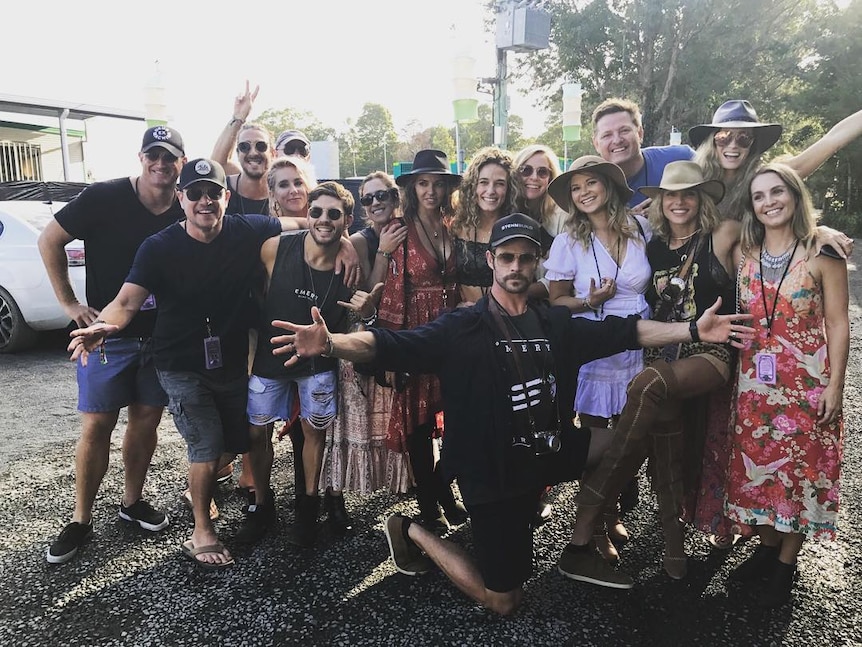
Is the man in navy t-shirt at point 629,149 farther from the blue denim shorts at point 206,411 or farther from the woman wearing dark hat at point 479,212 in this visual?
the blue denim shorts at point 206,411

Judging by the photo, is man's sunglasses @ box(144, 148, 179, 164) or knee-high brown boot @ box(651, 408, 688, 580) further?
man's sunglasses @ box(144, 148, 179, 164)

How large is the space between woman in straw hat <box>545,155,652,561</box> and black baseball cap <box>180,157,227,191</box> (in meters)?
1.72

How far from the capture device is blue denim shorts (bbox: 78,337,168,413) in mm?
3332

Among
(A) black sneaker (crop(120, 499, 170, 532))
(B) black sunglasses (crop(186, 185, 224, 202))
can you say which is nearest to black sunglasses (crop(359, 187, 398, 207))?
(B) black sunglasses (crop(186, 185, 224, 202))

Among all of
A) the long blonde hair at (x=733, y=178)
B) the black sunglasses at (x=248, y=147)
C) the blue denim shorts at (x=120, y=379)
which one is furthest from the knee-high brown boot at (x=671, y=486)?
the black sunglasses at (x=248, y=147)

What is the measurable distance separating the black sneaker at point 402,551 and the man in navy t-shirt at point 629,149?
7.41 feet

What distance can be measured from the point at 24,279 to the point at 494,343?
6207 mm

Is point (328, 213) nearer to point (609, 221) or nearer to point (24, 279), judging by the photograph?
point (609, 221)

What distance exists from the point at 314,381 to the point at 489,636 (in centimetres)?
151

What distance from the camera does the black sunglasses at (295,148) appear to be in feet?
15.2

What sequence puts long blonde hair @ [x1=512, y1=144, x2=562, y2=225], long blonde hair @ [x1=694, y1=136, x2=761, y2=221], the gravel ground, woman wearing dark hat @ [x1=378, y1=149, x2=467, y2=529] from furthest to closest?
long blonde hair @ [x1=512, y1=144, x2=562, y2=225], woman wearing dark hat @ [x1=378, y1=149, x2=467, y2=529], long blonde hair @ [x1=694, y1=136, x2=761, y2=221], the gravel ground

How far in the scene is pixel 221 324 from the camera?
3254mm

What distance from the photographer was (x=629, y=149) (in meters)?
3.80

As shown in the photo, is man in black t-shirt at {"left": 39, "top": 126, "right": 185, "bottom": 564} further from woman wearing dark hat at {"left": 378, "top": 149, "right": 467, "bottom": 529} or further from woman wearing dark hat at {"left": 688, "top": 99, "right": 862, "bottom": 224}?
woman wearing dark hat at {"left": 688, "top": 99, "right": 862, "bottom": 224}
